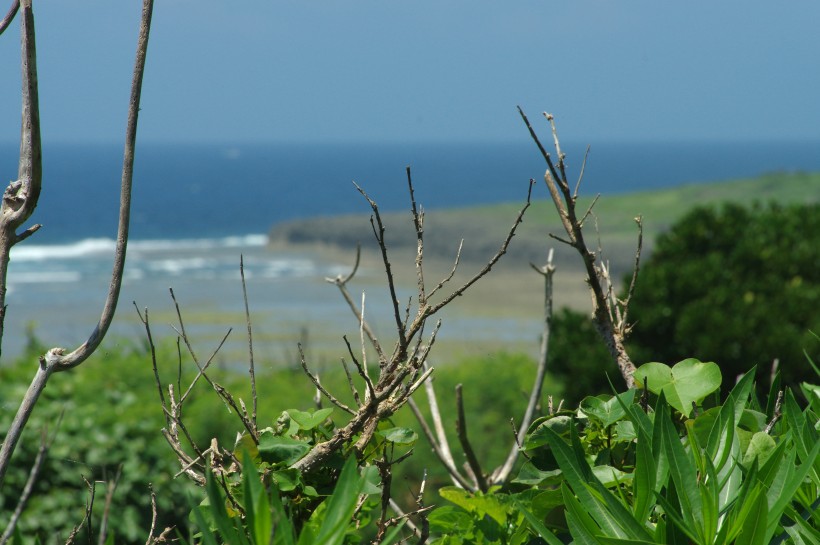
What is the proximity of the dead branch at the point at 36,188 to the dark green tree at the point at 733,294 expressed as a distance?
928 cm

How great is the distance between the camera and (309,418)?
3.91 feet

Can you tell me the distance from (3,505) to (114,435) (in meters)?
0.66

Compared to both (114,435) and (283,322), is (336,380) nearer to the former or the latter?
(114,435)

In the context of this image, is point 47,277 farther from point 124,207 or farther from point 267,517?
point 267,517

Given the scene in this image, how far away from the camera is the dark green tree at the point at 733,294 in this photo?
995 centimetres

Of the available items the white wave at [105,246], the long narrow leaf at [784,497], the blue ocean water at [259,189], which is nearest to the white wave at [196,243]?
the white wave at [105,246]

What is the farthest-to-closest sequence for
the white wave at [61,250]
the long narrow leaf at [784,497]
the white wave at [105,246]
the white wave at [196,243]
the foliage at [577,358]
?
the white wave at [196,243], the white wave at [105,246], the white wave at [61,250], the foliage at [577,358], the long narrow leaf at [784,497]

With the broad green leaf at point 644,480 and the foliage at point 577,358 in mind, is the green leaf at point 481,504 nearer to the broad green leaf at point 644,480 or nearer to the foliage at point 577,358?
the broad green leaf at point 644,480

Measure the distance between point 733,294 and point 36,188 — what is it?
10263 millimetres

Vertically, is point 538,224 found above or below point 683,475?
below

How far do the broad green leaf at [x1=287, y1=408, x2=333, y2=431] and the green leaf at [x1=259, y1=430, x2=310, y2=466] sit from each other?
0.15 ft

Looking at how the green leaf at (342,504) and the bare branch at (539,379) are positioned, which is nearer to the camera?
the green leaf at (342,504)

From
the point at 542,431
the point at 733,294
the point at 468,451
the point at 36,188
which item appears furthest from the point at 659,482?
the point at 733,294

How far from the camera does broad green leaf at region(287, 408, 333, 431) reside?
3.86 ft
